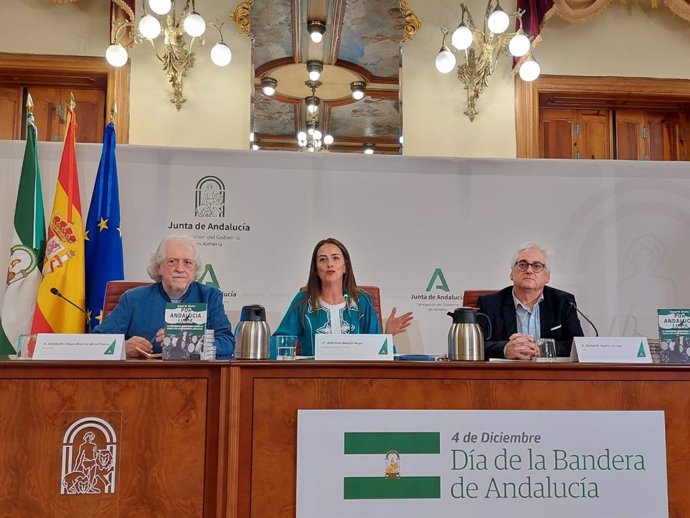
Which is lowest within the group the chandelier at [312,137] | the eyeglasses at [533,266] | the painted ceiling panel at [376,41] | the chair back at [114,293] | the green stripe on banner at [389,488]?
the green stripe on banner at [389,488]

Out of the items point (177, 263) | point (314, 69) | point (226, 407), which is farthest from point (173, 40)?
point (226, 407)

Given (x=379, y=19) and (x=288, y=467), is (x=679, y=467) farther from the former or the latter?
(x=379, y=19)

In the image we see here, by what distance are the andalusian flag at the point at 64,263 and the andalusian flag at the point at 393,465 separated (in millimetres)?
2146

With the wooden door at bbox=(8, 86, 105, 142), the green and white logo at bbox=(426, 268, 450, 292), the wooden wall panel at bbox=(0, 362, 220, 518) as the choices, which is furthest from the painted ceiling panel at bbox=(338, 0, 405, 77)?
the wooden wall panel at bbox=(0, 362, 220, 518)

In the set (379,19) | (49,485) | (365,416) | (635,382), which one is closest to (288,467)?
(365,416)

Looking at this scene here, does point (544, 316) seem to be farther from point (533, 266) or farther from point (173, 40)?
point (173, 40)

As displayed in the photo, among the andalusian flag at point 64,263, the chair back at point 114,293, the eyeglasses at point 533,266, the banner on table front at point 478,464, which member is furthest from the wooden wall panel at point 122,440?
the andalusian flag at point 64,263

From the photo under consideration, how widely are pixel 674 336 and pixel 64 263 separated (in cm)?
272

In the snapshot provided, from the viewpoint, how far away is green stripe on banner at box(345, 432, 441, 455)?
153 cm

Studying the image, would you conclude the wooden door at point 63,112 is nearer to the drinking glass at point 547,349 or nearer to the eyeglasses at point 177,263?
the eyeglasses at point 177,263

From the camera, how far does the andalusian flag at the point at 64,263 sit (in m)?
3.19

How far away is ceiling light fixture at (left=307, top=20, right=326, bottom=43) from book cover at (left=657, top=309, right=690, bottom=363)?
10.8 ft

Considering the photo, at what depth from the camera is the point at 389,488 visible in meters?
1.51

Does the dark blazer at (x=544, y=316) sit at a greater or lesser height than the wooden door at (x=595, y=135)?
lesser
